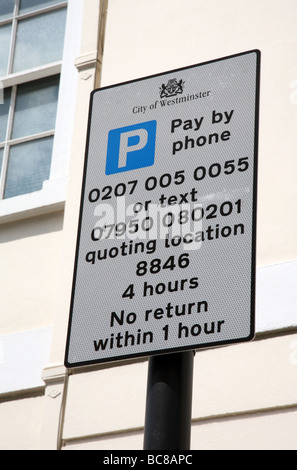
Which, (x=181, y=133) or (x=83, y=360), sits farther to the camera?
(x=181, y=133)

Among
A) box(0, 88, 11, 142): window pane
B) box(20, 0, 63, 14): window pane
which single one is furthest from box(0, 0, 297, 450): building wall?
box(0, 88, 11, 142): window pane

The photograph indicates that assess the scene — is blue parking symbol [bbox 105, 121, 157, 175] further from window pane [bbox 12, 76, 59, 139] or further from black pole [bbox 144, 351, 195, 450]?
window pane [bbox 12, 76, 59, 139]

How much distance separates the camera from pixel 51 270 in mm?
5602

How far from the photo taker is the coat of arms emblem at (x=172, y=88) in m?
2.55

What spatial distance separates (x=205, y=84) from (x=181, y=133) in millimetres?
172

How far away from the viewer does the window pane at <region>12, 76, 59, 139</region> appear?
643 centimetres

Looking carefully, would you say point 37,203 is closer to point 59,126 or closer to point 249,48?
point 59,126

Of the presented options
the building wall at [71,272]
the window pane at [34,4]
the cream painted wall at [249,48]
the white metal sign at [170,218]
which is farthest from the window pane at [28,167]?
the white metal sign at [170,218]

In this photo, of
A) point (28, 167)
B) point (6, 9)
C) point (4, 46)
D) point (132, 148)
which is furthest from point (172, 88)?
point (6, 9)

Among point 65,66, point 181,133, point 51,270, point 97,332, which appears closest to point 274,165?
point 51,270

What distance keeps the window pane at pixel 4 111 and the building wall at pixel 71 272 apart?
0.63 metres
